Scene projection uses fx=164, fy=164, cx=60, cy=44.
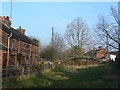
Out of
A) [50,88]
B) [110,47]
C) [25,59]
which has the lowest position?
[50,88]

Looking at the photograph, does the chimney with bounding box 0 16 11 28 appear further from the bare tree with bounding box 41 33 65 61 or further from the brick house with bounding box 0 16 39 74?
the bare tree with bounding box 41 33 65 61

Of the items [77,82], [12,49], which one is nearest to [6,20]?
[12,49]

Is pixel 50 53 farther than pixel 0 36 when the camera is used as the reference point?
Yes

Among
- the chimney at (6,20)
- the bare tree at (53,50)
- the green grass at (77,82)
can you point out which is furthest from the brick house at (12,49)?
the bare tree at (53,50)

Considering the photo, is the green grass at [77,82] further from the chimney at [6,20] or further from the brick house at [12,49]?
the chimney at [6,20]

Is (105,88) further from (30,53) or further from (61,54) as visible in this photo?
(61,54)

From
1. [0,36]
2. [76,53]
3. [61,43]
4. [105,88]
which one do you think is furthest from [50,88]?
[61,43]

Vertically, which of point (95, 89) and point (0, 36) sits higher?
point (0, 36)

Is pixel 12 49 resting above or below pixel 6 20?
below

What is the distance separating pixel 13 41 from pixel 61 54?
35.5 m

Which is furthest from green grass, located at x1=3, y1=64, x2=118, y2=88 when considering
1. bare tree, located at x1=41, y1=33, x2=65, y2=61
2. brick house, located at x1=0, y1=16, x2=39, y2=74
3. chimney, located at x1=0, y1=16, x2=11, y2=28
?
bare tree, located at x1=41, y1=33, x2=65, y2=61

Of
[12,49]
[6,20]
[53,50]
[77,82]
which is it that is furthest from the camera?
[53,50]

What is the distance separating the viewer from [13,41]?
25.4 metres

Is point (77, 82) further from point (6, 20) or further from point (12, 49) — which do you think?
point (6, 20)
